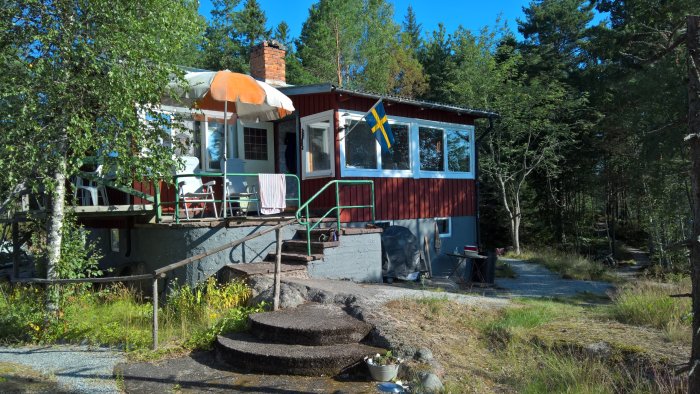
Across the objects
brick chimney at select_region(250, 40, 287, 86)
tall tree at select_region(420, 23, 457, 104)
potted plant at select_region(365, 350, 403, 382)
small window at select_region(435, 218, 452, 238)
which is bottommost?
potted plant at select_region(365, 350, 403, 382)

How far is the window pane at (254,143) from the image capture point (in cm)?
1277

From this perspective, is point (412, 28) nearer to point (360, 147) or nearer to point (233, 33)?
point (233, 33)

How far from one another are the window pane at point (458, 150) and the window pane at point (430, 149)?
1.10ft

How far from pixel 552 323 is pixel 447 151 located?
8.04m

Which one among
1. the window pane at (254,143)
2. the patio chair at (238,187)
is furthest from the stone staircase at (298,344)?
the window pane at (254,143)

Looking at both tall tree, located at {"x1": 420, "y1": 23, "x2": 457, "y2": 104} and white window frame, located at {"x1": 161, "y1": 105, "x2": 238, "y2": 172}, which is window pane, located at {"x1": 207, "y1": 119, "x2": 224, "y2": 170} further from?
tall tree, located at {"x1": 420, "y1": 23, "x2": 457, "y2": 104}

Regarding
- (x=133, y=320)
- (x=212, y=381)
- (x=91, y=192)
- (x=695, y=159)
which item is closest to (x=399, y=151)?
(x=91, y=192)

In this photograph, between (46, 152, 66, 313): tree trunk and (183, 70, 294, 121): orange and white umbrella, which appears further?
(183, 70, 294, 121): orange and white umbrella

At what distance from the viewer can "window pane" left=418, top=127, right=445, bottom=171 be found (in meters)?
13.9

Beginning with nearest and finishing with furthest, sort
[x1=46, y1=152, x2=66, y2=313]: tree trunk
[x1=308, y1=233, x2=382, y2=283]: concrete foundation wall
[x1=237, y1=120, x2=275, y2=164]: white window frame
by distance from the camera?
[x1=46, y1=152, x2=66, y2=313]: tree trunk, [x1=308, y1=233, x2=382, y2=283]: concrete foundation wall, [x1=237, y1=120, x2=275, y2=164]: white window frame

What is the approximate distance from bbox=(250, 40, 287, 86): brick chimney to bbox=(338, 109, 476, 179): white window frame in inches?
126

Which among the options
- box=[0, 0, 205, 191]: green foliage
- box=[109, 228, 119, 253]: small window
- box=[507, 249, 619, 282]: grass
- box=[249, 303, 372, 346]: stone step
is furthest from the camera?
box=[507, 249, 619, 282]: grass

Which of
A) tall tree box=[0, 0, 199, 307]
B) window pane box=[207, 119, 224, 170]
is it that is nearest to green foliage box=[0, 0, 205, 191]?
tall tree box=[0, 0, 199, 307]

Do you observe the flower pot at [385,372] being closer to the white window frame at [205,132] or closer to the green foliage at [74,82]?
the green foliage at [74,82]
